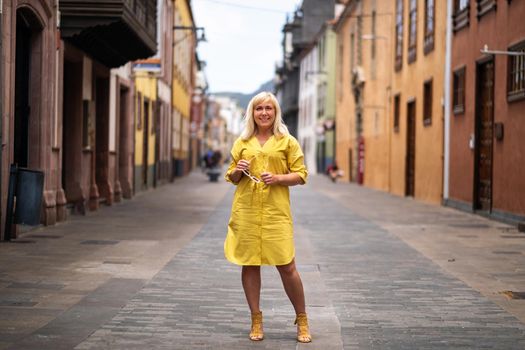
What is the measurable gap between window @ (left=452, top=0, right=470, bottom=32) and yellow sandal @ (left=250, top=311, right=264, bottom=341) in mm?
15908

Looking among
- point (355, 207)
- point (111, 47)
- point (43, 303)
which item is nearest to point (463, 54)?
point (355, 207)

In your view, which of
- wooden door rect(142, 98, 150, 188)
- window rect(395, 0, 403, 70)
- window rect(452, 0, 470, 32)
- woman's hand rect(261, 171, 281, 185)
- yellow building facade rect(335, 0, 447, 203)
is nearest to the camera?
woman's hand rect(261, 171, 281, 185)

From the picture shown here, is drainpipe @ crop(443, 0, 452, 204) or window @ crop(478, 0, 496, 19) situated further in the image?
drainpipe @ crop(443, 0, 452, 204)

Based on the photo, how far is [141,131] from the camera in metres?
28.1

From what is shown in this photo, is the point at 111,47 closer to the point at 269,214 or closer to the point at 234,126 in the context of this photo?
the point at 269,214

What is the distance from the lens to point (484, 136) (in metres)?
19.5

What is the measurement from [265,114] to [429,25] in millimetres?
20233

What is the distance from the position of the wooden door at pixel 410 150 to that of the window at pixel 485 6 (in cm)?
836

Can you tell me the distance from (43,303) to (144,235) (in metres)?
6.32

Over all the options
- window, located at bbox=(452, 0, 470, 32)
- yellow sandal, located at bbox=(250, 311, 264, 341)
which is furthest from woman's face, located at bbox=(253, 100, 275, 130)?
window, located at bbox=(452, 0, 470, 32)

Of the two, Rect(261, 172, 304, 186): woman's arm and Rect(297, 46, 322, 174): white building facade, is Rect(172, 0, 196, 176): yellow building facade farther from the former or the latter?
Rect(261, 172, 304, 186): woman's arm

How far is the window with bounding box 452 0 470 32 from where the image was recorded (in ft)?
68.4

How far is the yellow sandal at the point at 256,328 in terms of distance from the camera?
612 centimetres

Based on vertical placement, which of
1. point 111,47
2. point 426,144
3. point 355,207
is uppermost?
point 111,47
